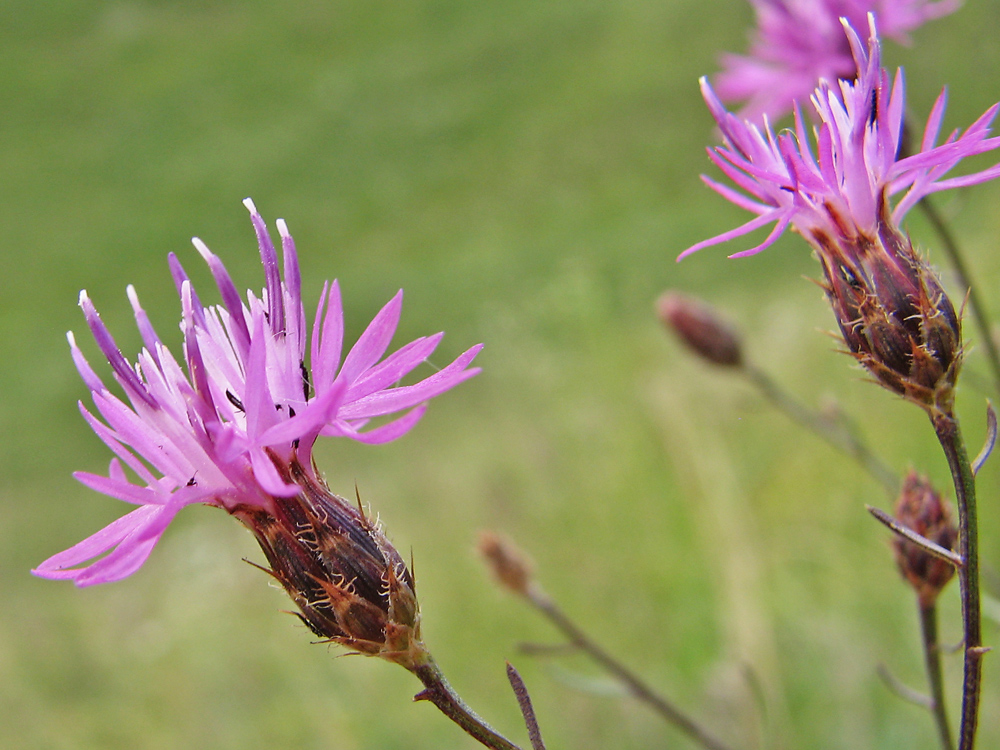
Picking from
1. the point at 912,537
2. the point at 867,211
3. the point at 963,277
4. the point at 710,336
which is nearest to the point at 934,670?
the point at 912,537

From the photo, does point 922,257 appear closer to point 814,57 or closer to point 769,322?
point 814,57

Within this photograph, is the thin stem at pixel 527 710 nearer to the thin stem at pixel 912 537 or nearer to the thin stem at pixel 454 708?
the thin stem at pixel 454 708

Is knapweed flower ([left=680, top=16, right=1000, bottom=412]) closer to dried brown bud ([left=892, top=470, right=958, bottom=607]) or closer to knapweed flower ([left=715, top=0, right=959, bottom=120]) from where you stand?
dried brown bud ([left=892, top=470, right=958, bottom=607])

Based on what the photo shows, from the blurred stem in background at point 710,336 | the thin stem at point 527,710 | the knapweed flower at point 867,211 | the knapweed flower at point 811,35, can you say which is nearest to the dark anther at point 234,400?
the thin stem at point 527,710

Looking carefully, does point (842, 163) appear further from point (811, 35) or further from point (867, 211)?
point (811, 35)

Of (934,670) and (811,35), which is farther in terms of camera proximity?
(811,35)
